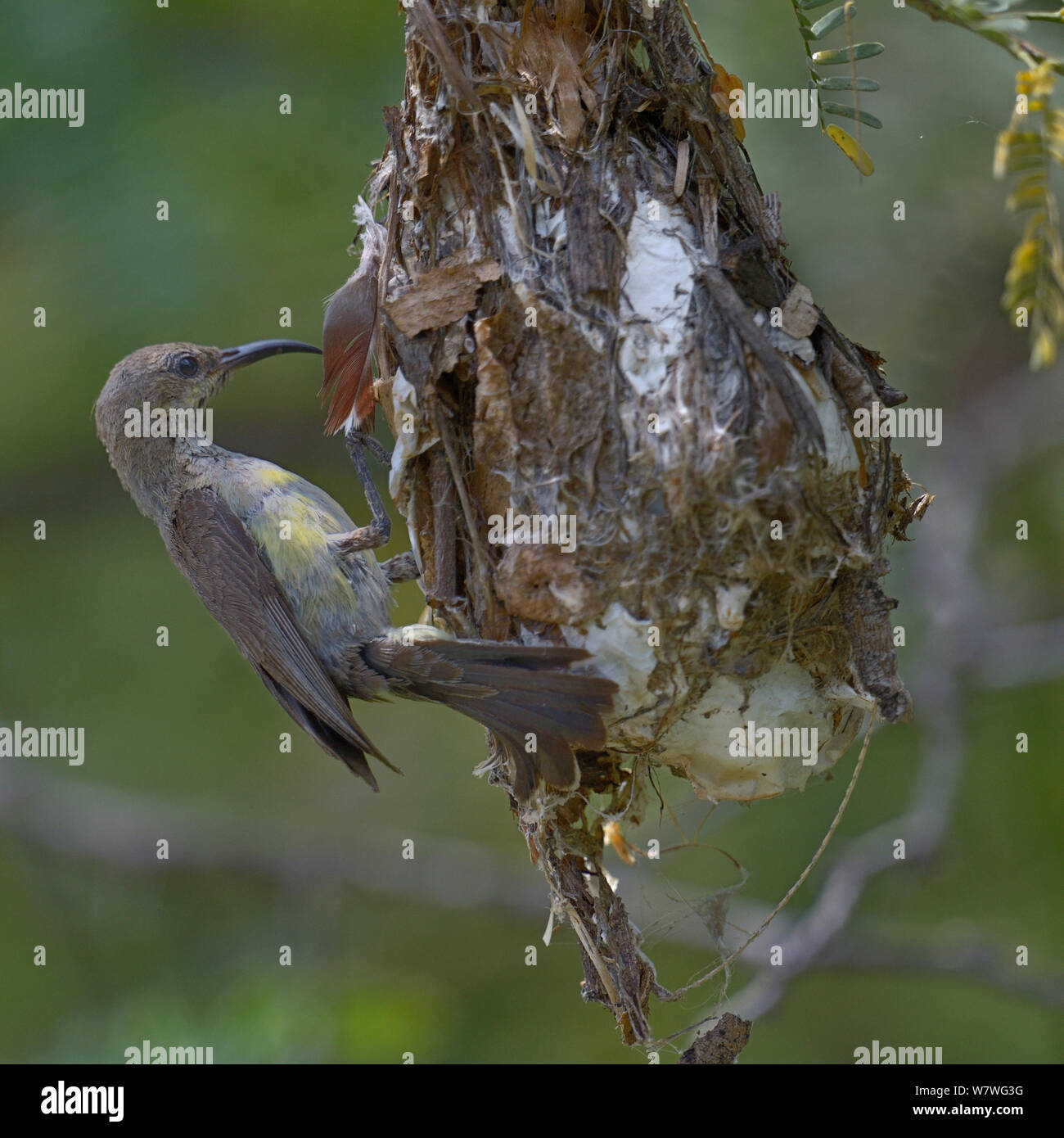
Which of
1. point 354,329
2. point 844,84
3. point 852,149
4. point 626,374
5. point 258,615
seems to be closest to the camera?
point 844,84

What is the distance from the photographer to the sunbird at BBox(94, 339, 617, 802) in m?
3.10

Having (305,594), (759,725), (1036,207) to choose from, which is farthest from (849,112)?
(305,594)

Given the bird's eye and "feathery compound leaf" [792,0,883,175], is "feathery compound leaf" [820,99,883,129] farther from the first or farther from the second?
the bird's eye

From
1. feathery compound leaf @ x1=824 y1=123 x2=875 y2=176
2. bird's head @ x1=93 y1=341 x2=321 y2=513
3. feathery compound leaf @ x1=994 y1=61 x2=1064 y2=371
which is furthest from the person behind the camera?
bird's head @ x1=93 y1=341 x2=321 y2=513

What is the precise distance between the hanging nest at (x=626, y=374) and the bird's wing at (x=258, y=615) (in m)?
0.73

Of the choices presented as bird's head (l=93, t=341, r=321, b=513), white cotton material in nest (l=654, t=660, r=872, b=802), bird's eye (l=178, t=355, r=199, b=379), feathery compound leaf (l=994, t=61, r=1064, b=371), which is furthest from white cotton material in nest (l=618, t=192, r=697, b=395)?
bird's eye (l=178, t=355, r=199, b=379)

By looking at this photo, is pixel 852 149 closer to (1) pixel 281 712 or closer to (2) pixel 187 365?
(2) pixel 187 365

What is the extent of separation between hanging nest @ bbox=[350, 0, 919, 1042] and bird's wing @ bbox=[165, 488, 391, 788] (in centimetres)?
73

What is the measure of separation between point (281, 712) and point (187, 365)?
11.3 ft

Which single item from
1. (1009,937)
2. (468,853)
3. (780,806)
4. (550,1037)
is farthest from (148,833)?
(1009,937)

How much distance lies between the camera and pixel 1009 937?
5836mm

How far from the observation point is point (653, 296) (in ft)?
10.1

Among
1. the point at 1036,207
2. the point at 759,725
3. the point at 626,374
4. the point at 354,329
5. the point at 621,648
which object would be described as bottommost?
the point at 759,725

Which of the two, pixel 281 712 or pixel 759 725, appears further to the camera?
pixel 281 712
